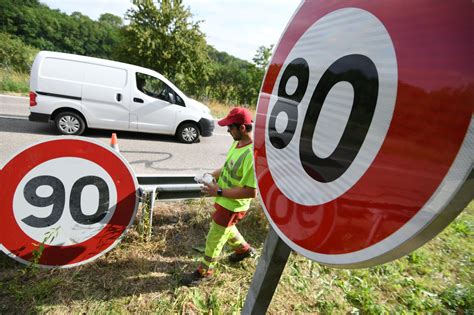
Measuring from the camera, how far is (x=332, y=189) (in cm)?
66

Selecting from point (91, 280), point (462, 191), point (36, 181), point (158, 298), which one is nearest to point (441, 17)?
point (462, 191)

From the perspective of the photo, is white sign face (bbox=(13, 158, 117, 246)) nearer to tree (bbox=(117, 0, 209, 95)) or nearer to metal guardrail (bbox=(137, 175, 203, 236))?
metal guardrail (bbox=(137, 175, 203, 236))

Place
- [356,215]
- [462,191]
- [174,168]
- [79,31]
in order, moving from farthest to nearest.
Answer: [79,31] → [174,168] → [356,215] → [462,191]

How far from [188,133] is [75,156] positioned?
20.2ft

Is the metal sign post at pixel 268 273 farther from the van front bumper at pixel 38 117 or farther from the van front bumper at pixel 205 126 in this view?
the van front bumper at pixel 38 117

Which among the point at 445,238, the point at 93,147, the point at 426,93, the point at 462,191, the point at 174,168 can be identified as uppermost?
the point at 426,93

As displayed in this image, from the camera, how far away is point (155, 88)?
7.69 meters

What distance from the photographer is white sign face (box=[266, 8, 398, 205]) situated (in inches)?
22.2

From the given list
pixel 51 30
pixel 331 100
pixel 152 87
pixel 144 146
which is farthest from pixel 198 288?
pixel 51 30

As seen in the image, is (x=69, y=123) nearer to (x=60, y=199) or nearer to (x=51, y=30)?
(x=60, y=199)

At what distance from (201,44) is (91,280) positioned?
592 inches

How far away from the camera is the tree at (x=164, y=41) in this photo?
13.6 meters

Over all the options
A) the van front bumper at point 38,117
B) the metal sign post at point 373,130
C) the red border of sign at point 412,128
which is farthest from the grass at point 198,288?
the van front bumper at point 38,117

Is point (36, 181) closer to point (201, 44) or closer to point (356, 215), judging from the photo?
point (356, 215)
